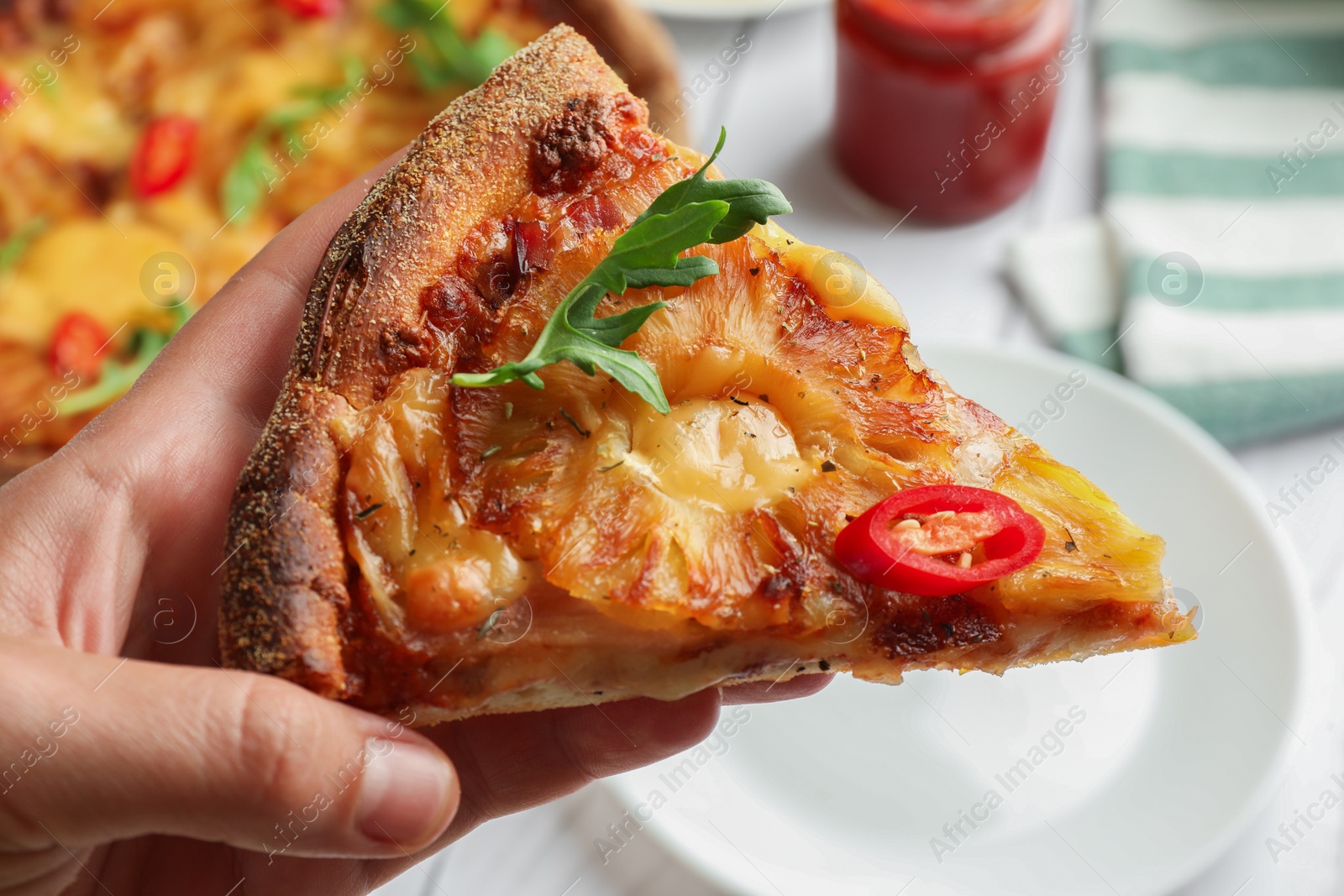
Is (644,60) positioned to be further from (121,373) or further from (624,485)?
(624,485)

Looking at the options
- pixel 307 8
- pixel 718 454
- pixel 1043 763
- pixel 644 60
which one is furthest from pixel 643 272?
pixel 307 8

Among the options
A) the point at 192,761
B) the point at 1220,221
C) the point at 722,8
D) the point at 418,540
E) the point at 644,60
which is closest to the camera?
the point at 192,761

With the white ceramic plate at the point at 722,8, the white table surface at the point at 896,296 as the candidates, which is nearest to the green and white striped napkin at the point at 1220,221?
the white table surface at the point at 896,296

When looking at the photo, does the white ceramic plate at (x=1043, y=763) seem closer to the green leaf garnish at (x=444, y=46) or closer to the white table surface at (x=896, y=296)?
the white table surface at (x=896, y=296)

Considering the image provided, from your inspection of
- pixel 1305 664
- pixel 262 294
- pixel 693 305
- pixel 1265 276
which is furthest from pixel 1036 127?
pixel 262 294

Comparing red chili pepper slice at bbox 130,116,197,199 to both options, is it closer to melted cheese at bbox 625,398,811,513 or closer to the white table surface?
the white table surface
